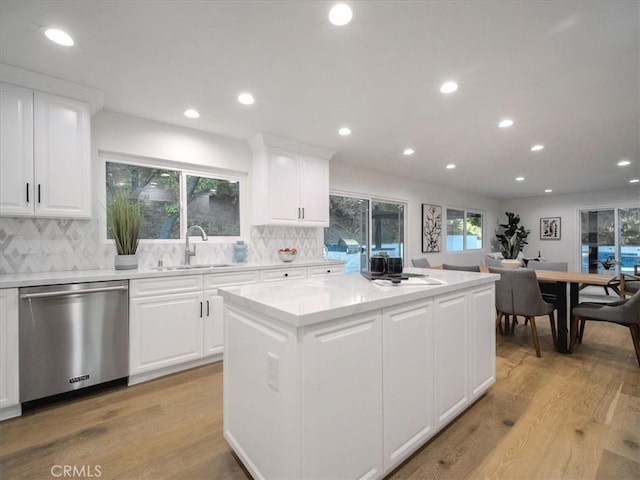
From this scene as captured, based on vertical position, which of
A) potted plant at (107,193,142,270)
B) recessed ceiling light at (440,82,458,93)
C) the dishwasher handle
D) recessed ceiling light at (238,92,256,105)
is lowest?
the dishwasher handle

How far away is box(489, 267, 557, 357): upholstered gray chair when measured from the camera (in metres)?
3.03

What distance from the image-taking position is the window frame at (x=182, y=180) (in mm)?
2881

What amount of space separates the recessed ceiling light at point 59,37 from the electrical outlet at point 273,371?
2237 millimetres

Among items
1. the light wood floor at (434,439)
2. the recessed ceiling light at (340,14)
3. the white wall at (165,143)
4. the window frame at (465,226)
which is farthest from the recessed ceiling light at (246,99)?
the window frame at (465,226)

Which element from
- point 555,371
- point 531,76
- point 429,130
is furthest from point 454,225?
point 531,76

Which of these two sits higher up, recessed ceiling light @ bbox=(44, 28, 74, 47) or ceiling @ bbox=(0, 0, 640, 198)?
recessed ceiling light @ bbox=(44, 28, 74, 47)

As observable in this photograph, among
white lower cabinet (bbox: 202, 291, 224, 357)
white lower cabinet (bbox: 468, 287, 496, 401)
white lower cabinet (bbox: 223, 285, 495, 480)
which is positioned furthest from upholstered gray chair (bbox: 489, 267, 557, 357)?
white lower cabinet (bbox: 202, 291, 224, 357)

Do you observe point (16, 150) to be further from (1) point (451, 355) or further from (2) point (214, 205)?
(1) point (451, 355)

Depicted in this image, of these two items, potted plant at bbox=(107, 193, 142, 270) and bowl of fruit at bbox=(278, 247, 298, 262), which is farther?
bowl of fruit at bbox=(278, 247, 298, 262)

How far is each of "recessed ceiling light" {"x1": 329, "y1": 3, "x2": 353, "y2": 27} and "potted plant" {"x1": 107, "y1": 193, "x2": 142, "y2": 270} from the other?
2.25 m

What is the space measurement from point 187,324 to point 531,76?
3472mm

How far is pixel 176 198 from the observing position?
3.34 m

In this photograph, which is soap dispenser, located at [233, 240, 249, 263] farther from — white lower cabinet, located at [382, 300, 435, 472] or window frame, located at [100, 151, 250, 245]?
white lower cabinet, located at [382, 300, 435, 472]

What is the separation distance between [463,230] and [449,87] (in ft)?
18.9
